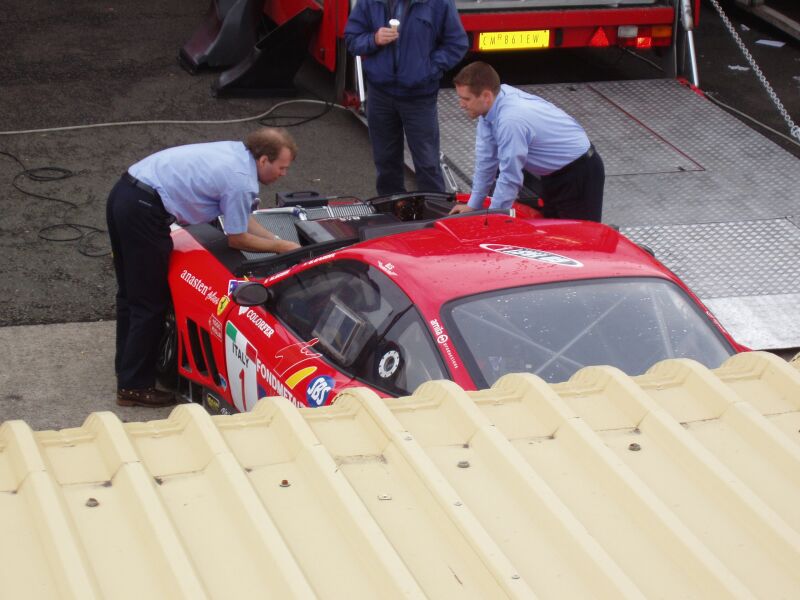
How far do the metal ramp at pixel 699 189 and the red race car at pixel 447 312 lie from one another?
6.66 feet

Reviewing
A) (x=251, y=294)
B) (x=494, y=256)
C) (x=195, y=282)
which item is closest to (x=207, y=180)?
(x=195, y=282)


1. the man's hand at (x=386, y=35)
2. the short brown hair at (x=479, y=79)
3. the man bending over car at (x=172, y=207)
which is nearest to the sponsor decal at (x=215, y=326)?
the man bending over car at (x=172, y=207)

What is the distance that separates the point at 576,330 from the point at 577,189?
2436mm

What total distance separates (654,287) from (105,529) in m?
3.22

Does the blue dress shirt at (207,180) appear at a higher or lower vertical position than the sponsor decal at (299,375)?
higher

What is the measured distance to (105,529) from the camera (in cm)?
245

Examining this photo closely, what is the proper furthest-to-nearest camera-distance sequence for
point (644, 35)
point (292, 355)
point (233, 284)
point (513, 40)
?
point (644, 35) < point (513, 40) < point (233, 284) < point (292, 355)

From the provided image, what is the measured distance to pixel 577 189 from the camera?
716 centimetres

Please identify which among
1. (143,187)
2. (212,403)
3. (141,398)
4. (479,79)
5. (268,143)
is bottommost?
(141,398)

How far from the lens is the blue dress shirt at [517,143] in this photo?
6.84 metres

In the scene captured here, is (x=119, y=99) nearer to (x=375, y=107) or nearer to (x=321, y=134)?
(x=321, y=134)

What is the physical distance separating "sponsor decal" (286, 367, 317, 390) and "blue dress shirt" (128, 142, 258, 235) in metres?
1.29

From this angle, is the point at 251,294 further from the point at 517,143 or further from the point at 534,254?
the point at 517,143

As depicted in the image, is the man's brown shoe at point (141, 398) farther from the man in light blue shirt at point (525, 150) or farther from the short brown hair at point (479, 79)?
the short brown hair at point (479, 79)
